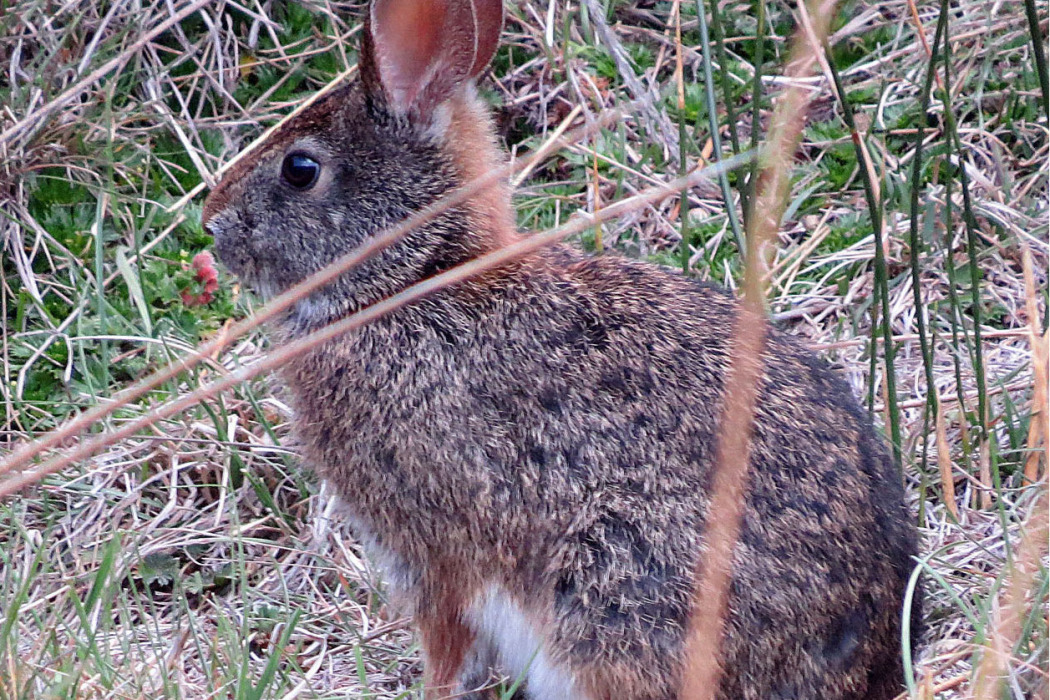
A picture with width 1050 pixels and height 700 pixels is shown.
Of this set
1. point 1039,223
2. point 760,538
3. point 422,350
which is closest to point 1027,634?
point 760,538

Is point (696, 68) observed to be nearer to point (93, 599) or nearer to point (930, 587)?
point (930, 587)

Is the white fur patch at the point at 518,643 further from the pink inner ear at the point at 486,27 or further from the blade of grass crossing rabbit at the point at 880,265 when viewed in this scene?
the pink inner ear at the point at 486,27

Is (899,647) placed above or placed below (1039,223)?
below

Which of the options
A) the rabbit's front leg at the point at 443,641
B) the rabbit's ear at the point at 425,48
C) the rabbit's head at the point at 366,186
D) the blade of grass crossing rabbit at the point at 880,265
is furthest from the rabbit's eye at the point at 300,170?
the blade of grass crossing rabbit at the point at 880,265

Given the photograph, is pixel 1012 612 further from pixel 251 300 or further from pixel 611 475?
pixel 251 300

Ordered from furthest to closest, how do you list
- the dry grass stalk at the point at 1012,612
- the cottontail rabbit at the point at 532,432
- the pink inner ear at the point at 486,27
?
the pink inner ear at the point at 486,27 < the cottontail rabbit at the point at 532,432 < the dry grass stalk at the point at 1012,612

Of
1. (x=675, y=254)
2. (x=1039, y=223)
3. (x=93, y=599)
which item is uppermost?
(x=1039, y=223)

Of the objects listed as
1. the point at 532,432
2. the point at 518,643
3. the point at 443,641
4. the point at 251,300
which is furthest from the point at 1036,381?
the point at 251,300
